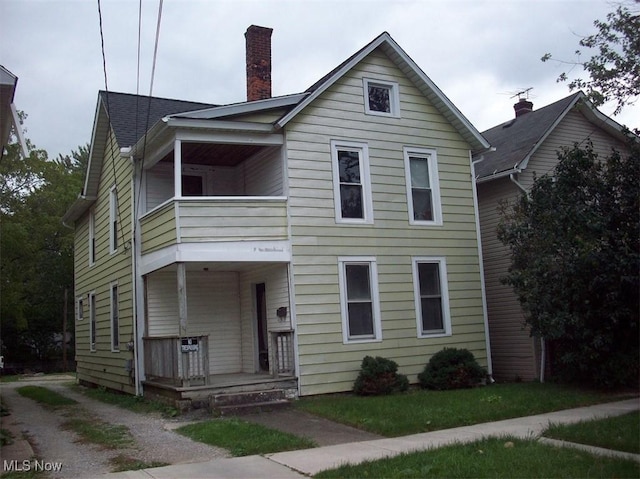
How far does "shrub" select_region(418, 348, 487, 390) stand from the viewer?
1458 cm

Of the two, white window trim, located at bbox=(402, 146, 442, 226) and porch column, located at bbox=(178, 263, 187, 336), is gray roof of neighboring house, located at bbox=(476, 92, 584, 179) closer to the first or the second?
white window trim, located at bbox=(402, 146, 442, 226)

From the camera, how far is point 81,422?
12086mm

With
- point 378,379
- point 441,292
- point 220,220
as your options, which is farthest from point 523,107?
point 220,220

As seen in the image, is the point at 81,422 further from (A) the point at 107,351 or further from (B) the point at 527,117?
(B) the point at 527,117

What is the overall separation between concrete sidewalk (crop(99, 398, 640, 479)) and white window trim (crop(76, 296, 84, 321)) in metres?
15.5

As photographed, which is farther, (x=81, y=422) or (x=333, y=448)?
(x=81, y=422)

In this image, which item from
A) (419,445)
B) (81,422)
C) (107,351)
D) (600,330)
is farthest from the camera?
(107,351)

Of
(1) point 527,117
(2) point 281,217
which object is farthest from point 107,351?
(1) point 527,117

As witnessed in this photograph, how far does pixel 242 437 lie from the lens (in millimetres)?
9445

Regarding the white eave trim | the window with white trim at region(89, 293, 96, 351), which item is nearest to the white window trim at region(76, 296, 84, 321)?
the window with white trim at region(89, 293, 96, 351)

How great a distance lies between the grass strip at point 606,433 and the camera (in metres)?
8.13

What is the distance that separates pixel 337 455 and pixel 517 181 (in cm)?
1086

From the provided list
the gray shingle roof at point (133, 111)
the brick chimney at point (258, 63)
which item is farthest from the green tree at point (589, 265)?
the gray shingle roof at point (133, 111)

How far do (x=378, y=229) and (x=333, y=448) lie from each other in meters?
7.06
